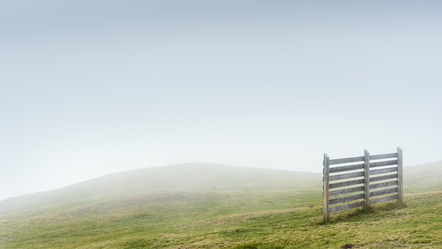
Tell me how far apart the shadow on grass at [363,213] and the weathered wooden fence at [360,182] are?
30cm

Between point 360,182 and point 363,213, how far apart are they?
1792 millimetres

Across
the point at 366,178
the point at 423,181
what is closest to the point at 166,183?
the point at 423,181

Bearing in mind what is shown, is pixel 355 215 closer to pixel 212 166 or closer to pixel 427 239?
pixel 427 239

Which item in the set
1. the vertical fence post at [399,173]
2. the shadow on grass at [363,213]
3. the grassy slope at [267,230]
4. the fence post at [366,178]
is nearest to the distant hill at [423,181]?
the grassy slope at [267,230]

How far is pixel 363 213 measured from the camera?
1602 centimetres

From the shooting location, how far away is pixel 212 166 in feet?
357

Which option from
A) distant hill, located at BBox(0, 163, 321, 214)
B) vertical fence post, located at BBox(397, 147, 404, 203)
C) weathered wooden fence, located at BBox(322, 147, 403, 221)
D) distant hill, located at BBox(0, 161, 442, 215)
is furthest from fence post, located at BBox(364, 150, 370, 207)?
distant hill, located at BBox(0, 161, 442, 215)

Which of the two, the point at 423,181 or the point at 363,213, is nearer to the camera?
the point at 363,213

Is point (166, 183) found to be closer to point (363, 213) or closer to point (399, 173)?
point (363, 213)

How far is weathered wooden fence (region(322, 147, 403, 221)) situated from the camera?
15.5 metres

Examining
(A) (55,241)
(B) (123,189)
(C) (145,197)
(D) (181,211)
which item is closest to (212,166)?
(B) (123,189)

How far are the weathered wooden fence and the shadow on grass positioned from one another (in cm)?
30

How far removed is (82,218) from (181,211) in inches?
490

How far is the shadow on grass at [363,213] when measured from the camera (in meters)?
15.3
